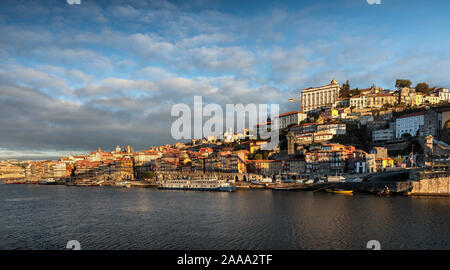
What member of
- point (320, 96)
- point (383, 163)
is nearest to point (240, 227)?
point (383, 163)

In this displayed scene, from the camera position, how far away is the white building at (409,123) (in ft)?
165

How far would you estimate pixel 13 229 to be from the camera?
63.0 ft

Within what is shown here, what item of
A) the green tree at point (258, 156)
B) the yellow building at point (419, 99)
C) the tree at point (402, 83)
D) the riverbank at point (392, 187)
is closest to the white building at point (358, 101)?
the yellow building at point (419, 99)

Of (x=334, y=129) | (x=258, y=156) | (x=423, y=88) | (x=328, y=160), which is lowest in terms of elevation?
(x=328, y=160)

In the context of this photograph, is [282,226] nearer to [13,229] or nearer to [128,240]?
[128,240]

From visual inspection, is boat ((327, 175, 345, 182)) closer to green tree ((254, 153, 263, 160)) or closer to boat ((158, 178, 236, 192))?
boat ((158, 178, 236, 192))

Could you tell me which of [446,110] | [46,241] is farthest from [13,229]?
[446,110]

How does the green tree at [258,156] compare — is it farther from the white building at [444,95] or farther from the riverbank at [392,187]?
the white building at [444,95]

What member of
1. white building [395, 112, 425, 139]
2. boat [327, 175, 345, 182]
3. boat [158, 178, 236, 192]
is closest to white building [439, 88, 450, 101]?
white building [395, 112, 425, 139]

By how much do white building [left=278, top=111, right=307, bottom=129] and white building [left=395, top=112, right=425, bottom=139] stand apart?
76.3 ft

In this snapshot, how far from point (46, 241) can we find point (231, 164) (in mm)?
43202

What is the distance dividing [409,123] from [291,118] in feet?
93.5

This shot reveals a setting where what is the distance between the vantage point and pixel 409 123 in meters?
52.1

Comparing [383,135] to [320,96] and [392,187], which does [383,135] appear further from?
[392,187]
